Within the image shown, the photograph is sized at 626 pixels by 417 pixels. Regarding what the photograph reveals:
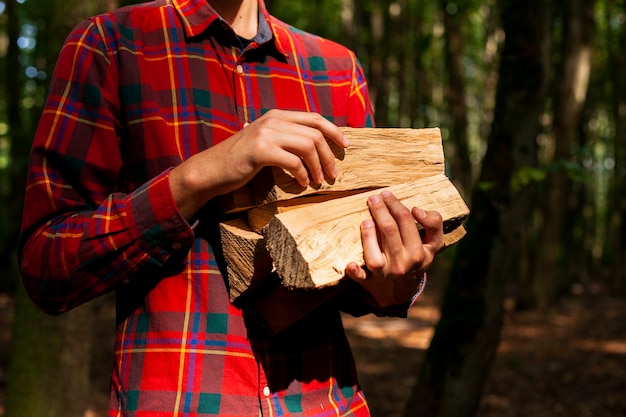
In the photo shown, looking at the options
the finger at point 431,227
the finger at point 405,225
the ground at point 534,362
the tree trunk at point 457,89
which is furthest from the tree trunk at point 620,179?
the finger at point 405,225

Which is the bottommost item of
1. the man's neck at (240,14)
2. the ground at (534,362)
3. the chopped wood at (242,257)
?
the ground at (534,362)

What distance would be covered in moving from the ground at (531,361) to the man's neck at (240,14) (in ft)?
19.1

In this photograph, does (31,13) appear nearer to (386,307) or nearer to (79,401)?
(79,401)

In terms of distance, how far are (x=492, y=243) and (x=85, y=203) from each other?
4.02m

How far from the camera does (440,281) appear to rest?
21.9 metres

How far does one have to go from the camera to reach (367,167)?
159cm

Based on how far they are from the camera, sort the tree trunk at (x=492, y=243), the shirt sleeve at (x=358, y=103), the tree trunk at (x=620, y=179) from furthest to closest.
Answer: the tree trunk at (x=620, y=179) < the tree trunk at (x=492, y=243) < the shirt sleeve at (x=358, y=103)

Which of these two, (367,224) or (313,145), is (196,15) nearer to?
(313,145)

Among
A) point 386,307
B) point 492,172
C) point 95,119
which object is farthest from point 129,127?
point 492,172

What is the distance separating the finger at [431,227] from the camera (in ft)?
4.93

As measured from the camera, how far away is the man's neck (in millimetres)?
1833

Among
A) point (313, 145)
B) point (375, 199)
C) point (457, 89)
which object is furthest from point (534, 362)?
point (313, 145)

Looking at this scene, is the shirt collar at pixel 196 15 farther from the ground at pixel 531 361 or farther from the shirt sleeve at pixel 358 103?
the ground at pixel 531 361

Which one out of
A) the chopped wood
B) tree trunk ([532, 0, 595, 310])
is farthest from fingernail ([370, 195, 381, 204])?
tree trunk ([532, 0, 595, 310])
